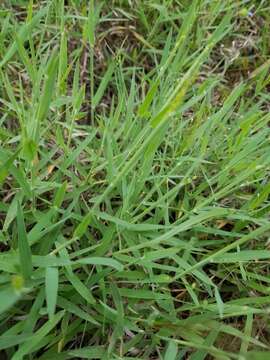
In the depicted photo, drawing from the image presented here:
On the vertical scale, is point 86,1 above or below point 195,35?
above

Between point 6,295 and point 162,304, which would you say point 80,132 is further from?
point 6,295

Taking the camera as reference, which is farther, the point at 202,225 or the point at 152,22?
the point at 152,22

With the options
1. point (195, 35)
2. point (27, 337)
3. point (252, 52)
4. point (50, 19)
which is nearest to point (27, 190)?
point (27, 337)

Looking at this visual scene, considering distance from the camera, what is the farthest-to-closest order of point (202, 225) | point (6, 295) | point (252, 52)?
point (252, 52) → point (202, 225) → point (6, 295)

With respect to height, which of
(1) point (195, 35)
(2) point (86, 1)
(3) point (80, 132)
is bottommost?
(3) point (80, 132)

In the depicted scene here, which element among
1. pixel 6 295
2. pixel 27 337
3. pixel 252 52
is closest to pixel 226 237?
pixel 27 337

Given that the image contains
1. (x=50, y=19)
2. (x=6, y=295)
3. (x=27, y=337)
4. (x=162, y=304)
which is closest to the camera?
(x=6, y=295)

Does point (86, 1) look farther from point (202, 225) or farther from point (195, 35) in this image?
point (202, 225)
